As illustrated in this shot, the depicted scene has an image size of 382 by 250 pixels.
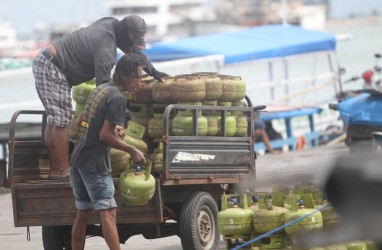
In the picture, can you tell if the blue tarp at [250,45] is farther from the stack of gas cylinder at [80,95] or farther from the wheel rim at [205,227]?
the wheel rim at [205,227]

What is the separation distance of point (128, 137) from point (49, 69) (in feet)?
3.78

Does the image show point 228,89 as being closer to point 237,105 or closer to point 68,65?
point 237,105

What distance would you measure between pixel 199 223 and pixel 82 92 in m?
1.68

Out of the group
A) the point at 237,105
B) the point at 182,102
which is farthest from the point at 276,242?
the point at 237,105

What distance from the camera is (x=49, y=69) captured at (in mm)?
10031

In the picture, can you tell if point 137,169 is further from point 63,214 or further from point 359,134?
point 359,134

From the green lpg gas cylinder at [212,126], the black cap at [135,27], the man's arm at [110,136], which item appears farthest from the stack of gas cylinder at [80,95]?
the man's arm at [110,136]

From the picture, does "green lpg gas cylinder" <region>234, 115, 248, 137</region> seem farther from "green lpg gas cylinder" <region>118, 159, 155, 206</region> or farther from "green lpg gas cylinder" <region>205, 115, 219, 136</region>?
"green lpg gas cylinder" <region>118, 159, 155, 206</region>

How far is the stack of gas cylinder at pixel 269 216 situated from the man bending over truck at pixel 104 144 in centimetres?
86

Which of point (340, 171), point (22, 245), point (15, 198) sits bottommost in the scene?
point (22, 245)

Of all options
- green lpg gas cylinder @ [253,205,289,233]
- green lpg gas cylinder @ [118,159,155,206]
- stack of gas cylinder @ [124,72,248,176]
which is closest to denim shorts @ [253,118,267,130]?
stack of gas cylinder @ [124,72,248,176]

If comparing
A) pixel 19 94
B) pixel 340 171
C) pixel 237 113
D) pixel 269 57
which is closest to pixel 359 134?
pixel 237 113

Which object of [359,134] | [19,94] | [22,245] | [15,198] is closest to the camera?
[15,198]

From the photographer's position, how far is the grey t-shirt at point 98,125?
330 inches
